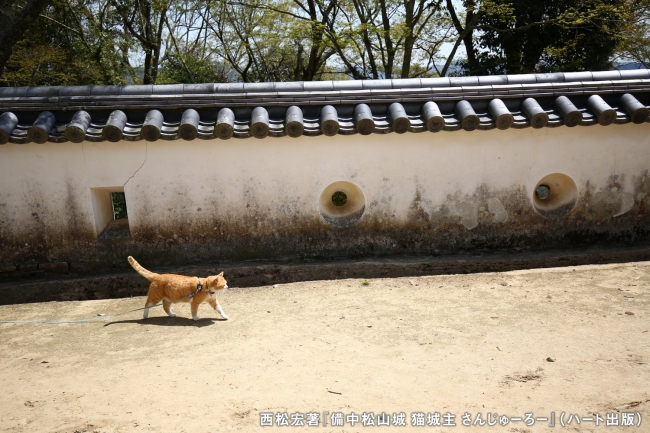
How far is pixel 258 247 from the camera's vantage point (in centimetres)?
739

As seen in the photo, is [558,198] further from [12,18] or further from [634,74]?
[12,18]

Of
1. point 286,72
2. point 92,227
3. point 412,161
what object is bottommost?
point 92,227

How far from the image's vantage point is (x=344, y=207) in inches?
307

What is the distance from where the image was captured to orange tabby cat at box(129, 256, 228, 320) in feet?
18.2

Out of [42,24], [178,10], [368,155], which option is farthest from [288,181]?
[178,10]

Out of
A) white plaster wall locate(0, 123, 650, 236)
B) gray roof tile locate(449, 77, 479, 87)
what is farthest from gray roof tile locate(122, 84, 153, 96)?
gray roof tile locate(449, 77, 479, 87)

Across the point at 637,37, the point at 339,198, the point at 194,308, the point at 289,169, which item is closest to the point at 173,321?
the point at 194,308

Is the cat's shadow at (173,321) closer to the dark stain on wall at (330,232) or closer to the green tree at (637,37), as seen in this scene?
the dark stain on wall at (330,232)

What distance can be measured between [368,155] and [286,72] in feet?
37.3

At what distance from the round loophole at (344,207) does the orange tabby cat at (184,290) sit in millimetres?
2223

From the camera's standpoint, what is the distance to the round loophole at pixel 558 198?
25.3 feet

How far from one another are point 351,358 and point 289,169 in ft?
10.4

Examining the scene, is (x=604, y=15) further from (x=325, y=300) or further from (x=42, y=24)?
(x=42, y=24)

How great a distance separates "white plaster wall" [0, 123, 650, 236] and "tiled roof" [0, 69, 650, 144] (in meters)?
0.27
